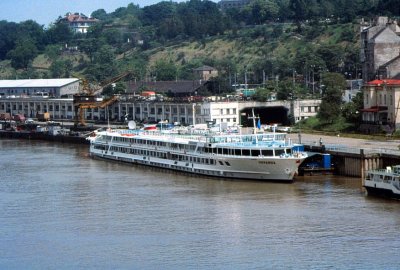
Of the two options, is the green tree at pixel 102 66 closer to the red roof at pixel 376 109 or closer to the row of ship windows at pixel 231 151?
the red roof at pixel 376 109

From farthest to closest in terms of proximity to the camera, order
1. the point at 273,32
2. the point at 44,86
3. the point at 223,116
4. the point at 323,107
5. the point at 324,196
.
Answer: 1. the point at 273,32
2. the point at 44,86
3. the point at 223,116
4. the point at 323,107
5. the point at 324,196

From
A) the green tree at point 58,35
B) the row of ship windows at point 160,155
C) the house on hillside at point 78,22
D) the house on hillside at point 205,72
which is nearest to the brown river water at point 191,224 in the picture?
the row of ship windows at point 160,155

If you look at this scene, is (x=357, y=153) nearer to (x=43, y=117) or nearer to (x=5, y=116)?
(x=43, y=117)

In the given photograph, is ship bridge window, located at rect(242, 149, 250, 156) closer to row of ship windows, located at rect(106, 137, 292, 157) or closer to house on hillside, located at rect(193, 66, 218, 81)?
row of ship windows, located at rect(106, 137, 292, 157)

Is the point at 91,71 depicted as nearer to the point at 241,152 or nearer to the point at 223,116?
the point at 223,116

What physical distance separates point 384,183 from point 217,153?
10.1 metres

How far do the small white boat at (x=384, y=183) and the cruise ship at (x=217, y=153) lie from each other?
476cm

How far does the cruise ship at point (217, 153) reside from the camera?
43188mm

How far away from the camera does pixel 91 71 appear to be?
10812 cm

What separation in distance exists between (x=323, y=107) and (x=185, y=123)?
1282cm

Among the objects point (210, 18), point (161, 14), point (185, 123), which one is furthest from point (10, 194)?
point (161, 14)

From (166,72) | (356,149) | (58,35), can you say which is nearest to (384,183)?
(356,149)

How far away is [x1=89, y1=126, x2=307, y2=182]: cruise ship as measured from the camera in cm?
4319

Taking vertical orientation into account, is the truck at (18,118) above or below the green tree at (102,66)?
below
